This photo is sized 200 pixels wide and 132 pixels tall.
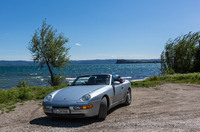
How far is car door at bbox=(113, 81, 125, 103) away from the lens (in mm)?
6607

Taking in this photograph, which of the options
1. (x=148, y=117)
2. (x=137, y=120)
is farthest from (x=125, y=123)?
(x=148, y=117)

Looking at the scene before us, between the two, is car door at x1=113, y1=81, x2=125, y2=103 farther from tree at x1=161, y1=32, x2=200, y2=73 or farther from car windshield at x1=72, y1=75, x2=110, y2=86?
tree at x1=161, y1=32, x2=200, y2=73

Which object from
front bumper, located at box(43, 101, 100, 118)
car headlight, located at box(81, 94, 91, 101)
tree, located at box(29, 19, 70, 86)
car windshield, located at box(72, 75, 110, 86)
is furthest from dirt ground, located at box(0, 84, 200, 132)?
tree, located at box(29, 19, 70, 86)

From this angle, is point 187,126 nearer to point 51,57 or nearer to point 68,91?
point 68,91

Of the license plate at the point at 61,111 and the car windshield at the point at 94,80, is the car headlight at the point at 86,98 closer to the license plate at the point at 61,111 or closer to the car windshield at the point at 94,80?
the license plate at the point at 61,111

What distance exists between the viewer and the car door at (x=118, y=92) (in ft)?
21.7

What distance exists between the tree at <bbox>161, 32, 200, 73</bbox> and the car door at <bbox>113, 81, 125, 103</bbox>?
20.2m

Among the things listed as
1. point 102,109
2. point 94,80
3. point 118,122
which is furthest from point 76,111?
point 94,80

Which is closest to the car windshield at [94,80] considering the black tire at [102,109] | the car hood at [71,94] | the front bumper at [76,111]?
the car hood at [71,94]

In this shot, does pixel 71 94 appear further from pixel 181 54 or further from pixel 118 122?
pixel 181 54

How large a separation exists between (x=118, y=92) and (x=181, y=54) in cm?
2187

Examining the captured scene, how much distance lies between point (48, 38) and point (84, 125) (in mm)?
13270

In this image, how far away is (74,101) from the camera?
17.3ft

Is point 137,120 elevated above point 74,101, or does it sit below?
below
